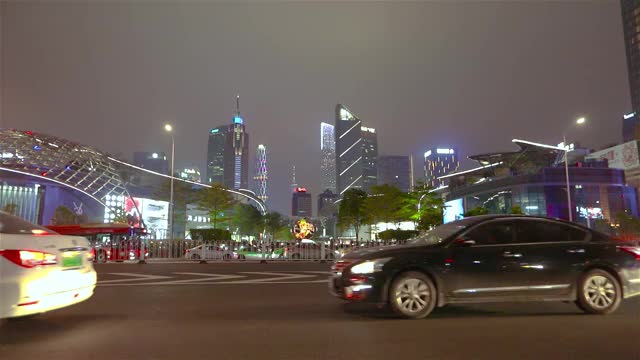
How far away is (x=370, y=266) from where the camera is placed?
6.27 m

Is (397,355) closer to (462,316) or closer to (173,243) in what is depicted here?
(462,316)

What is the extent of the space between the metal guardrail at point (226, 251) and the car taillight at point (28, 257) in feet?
51.5

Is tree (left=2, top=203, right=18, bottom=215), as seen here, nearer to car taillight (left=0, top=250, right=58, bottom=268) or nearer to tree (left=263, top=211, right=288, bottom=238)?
tree (left=263, top=211, right=288, bottom=238)

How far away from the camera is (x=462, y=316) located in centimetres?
651

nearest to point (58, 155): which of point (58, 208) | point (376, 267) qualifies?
point (58, 208)

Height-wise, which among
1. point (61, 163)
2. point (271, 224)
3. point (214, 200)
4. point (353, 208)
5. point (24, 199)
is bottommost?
point (271, 224)

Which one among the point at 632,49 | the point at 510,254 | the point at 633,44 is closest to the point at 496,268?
the point at 510,254

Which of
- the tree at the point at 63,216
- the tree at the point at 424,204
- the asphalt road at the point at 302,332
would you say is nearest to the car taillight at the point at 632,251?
the asphalt road at the point at 302,332

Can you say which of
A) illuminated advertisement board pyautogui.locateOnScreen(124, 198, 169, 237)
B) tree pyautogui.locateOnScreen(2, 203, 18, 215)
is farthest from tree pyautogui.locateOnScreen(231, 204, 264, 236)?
tree pyautogui.locateOnScreen(2, 203, 18, 215)

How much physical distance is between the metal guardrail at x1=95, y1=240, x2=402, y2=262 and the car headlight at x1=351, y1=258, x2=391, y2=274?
14626mm

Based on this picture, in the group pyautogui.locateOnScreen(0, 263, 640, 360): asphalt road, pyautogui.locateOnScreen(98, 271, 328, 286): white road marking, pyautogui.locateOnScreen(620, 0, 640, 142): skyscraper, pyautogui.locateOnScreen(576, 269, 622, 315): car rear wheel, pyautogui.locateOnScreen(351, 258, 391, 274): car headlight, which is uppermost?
pyautogui.locateOnScreen(620, 0, 640, 142): skyscraper

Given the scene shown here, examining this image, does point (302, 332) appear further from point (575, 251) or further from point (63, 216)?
point (63, 216)

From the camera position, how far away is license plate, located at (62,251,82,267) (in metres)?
5.52

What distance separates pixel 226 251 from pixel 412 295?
17565 mm
